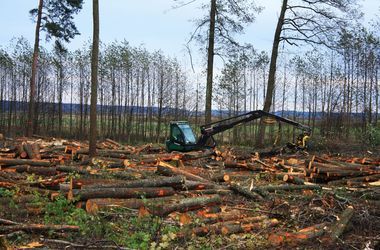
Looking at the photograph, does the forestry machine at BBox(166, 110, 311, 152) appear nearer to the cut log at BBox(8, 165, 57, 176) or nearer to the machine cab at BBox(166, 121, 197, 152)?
the machine cab at BBox(166, 121, 197, 152)

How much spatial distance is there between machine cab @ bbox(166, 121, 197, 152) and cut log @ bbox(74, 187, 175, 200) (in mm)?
9004

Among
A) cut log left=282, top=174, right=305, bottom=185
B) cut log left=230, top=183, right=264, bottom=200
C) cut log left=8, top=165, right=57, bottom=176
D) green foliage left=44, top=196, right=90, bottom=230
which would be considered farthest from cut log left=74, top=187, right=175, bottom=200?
cut log left=282, top=174, right=305, bottom=185

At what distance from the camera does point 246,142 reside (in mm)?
34594

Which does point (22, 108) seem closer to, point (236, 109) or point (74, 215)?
point (236, 109)

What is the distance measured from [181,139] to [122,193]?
982cm

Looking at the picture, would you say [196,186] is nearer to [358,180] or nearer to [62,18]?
[358,180]

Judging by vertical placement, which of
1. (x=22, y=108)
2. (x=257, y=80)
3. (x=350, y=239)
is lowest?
(x=350, y=239)

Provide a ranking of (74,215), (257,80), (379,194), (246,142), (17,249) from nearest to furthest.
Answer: (17,249)
(74,215)
(379,194)
(246,142)
(257,80)

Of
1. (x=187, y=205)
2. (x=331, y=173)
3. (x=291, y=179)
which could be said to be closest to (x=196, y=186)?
(x=187, y=205)

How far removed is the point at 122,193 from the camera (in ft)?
26.5

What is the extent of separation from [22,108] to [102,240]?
3666cm

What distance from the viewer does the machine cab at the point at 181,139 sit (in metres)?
17.7

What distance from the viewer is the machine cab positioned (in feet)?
58.2

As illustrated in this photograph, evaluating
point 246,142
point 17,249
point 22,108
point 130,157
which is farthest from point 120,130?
point 17,249
